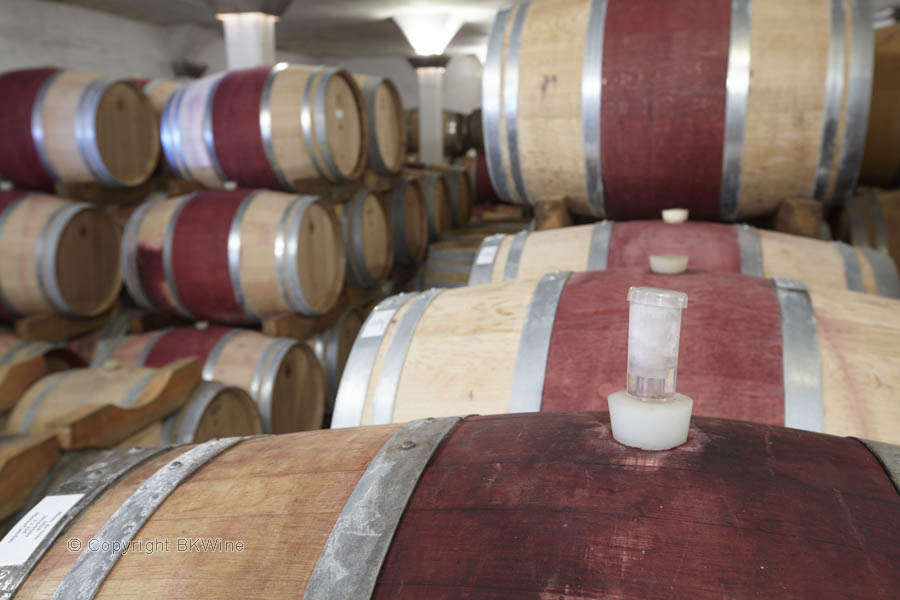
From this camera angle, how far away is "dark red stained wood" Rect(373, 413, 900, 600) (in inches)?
25.8

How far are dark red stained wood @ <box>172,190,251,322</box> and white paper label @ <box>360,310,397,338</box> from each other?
89.1 inches

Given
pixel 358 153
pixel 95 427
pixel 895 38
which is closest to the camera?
pixel 95 427

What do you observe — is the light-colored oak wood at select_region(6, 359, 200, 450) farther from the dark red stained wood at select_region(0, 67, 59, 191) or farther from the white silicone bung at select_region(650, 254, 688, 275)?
the dark red stained wood at select_region(0, 67, 59, 191)

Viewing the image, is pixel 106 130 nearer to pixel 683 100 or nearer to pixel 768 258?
pixel 683 100

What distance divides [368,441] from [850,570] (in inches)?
24.6

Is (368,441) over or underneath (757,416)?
over

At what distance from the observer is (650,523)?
0.71m

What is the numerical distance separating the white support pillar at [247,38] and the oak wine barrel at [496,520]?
633 cm

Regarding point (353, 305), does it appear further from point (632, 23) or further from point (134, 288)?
point (632, 23)

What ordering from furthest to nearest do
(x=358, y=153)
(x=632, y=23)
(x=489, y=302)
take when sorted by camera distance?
(x=358, y=153)
(x=632, y=23)
(x=489, y=302)

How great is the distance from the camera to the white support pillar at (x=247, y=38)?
6.54m

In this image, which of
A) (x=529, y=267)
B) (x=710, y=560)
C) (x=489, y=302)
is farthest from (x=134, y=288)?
(x=710, y=560)

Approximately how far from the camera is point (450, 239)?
7047 mm

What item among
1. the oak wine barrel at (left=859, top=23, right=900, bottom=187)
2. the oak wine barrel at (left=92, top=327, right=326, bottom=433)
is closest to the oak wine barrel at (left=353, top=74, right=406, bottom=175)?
the oak wine barrel at (left=92, top=327, right=326, bottom=433)
